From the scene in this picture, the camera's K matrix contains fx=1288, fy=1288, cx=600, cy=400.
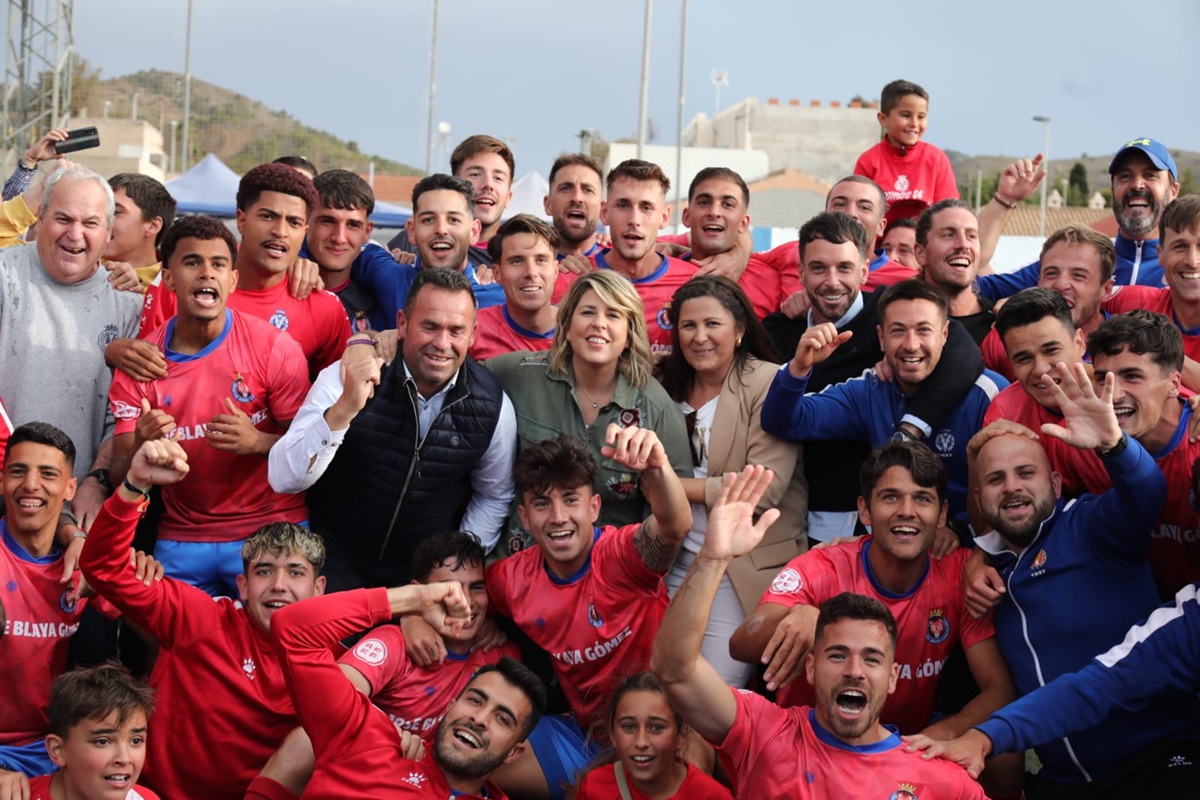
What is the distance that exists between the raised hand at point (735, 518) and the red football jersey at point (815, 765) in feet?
2.44

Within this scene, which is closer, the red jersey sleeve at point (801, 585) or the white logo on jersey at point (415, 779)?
the white logo on jersey at point (415, 779)

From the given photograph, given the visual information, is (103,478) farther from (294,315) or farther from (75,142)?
(75,142)

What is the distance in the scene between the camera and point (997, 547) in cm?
553

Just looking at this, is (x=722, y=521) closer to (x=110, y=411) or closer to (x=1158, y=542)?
(x=1158, y=542)

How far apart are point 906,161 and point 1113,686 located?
5.46 metres

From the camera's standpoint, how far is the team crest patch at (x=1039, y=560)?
5.36 m

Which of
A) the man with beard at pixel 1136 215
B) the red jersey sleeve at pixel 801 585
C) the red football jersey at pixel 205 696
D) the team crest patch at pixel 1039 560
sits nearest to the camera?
the team crest patch at pixel 1039 560

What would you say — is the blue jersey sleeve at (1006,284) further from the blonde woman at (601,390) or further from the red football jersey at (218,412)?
the red football jersey at (218,412)

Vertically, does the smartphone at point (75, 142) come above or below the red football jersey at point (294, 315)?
above

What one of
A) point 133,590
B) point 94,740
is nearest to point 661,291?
point 133,590

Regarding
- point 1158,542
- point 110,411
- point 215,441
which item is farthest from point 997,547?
point 110,411

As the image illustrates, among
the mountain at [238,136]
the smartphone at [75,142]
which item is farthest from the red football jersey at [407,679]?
the mountain at [238,136]

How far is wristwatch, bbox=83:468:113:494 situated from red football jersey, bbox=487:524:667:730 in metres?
2.06

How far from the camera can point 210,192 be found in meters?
18.1
